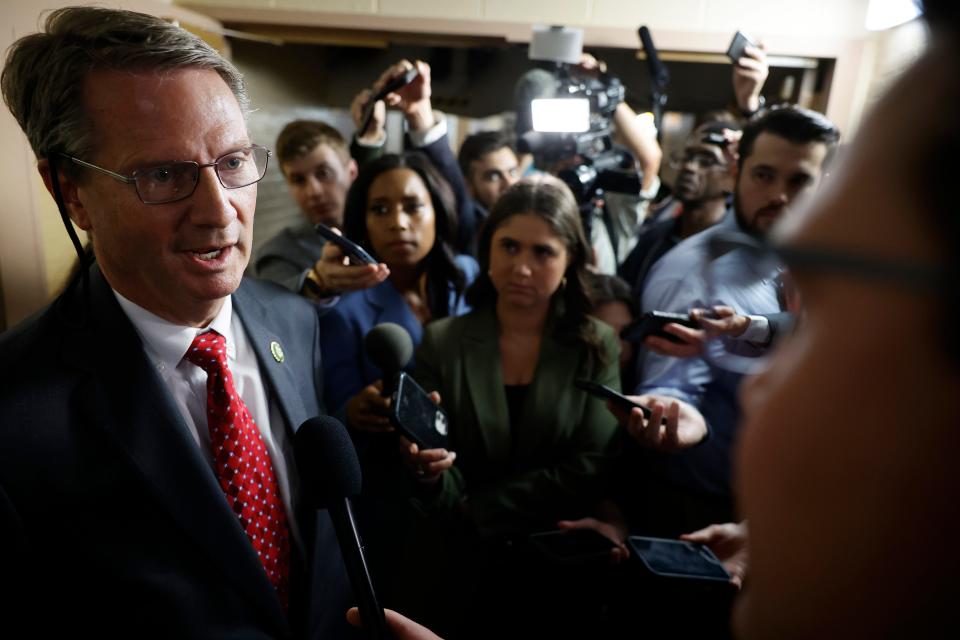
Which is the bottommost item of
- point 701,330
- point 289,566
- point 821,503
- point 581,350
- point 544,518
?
point 544,518

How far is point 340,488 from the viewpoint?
78cm

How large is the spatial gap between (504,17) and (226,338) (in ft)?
6.81

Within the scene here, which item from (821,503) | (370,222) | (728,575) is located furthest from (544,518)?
(821,503)

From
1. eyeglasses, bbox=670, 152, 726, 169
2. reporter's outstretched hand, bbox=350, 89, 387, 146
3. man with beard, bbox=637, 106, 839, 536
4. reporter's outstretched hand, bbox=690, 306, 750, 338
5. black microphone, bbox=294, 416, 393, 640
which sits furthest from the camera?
eyeglasses, bbox=670, 152, 726, 169

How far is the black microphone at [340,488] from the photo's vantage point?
0.71 metres

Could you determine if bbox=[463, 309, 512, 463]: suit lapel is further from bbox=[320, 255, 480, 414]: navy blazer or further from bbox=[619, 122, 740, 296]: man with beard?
bbox=[619, 122, 740, 296]: man with beard

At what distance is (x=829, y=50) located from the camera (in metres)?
2.47

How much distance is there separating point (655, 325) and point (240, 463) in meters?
0.96

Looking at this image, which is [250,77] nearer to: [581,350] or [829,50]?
[581,350]

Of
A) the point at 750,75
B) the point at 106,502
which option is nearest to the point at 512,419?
the point at 106,502

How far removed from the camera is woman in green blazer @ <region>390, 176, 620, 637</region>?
1589 mm

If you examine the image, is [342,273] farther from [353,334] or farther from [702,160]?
[702,160]

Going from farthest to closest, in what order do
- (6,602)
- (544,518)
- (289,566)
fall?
(544,518)
(289,566)
(6,602)

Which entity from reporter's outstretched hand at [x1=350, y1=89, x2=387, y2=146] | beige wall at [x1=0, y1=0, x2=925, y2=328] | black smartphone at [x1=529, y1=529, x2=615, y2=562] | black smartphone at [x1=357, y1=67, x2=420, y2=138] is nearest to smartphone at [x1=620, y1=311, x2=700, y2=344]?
black smartphone at [x1=529, y1=529, x2=615, y2=562]
